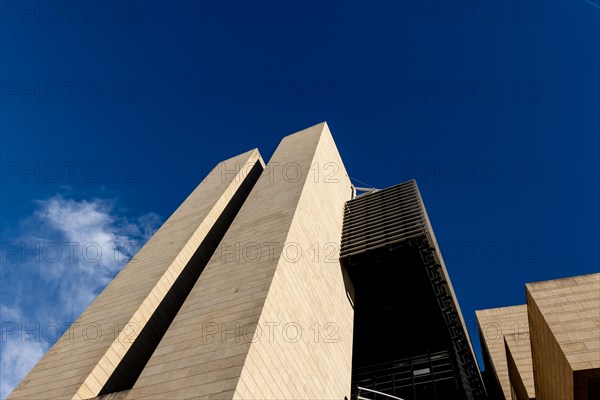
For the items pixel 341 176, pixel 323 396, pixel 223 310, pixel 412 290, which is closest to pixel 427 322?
pixel 412 290

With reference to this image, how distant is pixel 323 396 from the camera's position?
751 inches

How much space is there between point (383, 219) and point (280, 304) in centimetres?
1530

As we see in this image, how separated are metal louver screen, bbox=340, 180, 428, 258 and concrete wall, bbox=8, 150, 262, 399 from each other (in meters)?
8.71

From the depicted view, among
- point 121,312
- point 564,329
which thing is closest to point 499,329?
point 564,329

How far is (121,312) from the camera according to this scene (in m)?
23.1

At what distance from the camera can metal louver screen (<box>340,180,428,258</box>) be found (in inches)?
1160

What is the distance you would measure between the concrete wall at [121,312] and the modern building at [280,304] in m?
0.08

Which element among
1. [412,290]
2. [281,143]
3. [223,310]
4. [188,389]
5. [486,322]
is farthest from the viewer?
[281,143]

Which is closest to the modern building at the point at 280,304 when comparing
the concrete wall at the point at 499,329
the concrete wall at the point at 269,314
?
the concrete wall at the point at 269,314

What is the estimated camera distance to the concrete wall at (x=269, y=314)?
15.6 meters

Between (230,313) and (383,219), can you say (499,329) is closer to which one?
(383,219)

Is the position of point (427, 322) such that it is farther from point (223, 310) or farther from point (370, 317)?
point (223, 310)

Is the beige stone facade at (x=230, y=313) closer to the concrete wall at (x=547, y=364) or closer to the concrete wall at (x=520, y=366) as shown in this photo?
the concrete wall at (x=547, y=364)

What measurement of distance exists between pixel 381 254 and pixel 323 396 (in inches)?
462
